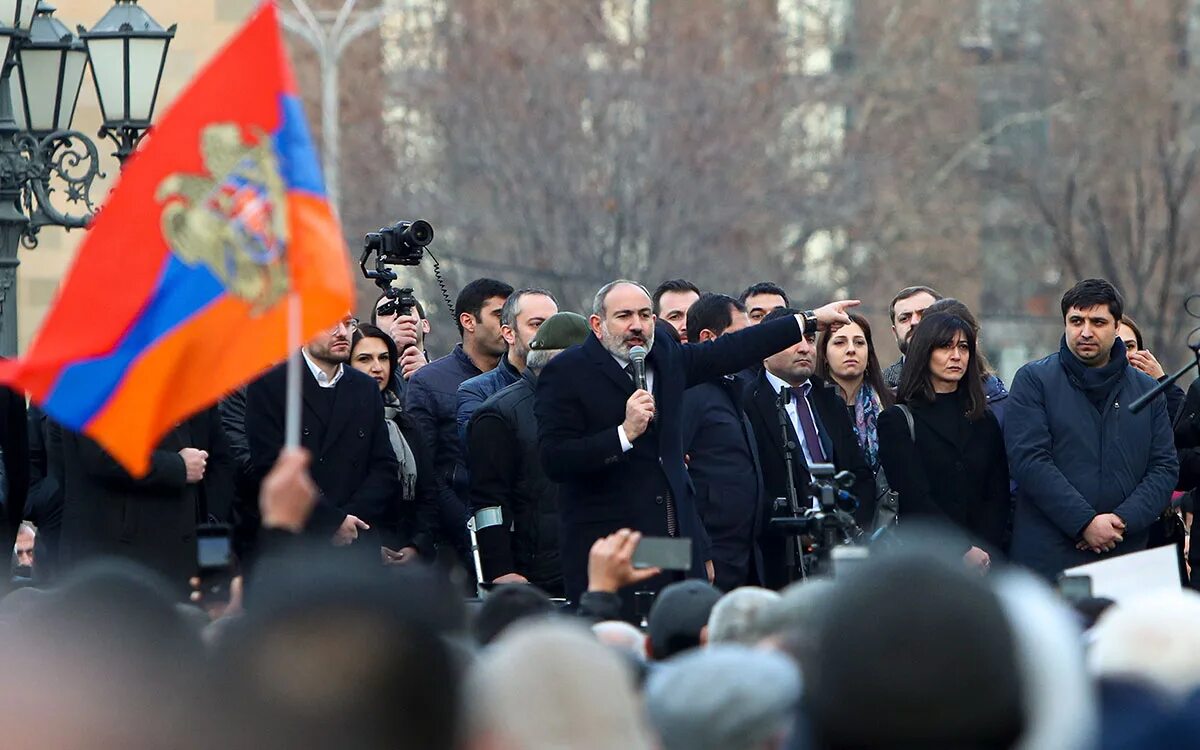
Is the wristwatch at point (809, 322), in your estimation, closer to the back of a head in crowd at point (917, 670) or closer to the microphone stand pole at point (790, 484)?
the microphone stand pole at point (790, 484)

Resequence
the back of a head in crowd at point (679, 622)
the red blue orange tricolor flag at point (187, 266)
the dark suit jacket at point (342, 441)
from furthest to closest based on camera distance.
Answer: the dark suit jacket at point (342, 441)
the red blue orange tricolor flag at point (187, 266)
the back of a head in crowd at point (679, 622)

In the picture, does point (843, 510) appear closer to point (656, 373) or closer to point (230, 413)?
point (656, 373)

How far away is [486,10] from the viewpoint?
4012cm

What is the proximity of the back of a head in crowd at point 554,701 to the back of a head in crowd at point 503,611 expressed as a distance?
2328 millimetres

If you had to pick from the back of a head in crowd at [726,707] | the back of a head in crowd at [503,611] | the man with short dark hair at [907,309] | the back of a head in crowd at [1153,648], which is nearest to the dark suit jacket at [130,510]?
the back of a head in crowd at [503,611]

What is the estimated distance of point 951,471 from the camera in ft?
37.1

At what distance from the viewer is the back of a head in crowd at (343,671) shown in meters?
3.67

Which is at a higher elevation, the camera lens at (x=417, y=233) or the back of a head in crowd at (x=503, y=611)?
the camera lens at (x=417, y=233)

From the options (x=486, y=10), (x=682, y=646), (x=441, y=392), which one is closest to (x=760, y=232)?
(x=486, y=10)

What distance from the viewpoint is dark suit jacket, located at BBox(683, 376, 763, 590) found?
11.1m

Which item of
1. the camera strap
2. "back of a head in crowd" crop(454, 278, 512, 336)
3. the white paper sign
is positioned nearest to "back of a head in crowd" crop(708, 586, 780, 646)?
the white paper sign

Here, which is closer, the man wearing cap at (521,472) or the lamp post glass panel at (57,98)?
the man wearing cap at (521,472)

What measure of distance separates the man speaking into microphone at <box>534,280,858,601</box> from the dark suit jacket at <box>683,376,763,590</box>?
2.84ft

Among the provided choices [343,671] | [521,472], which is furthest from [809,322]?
[343,671]
